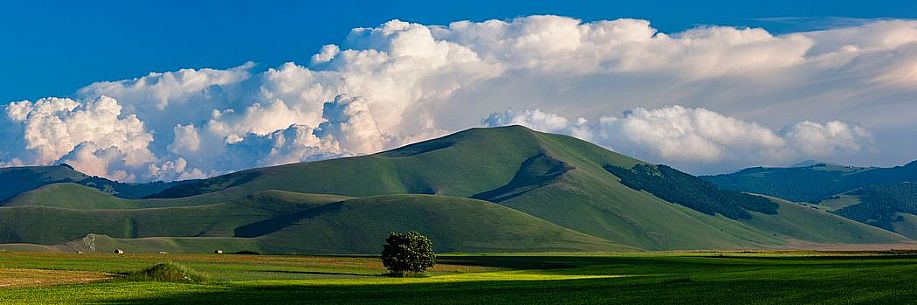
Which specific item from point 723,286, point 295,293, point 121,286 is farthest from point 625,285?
point 121,286

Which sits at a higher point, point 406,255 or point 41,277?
point 406,255

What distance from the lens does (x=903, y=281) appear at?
80312mm

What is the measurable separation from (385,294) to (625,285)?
82.3 feet

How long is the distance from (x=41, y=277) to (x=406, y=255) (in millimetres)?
56016

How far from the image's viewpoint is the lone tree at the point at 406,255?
148m

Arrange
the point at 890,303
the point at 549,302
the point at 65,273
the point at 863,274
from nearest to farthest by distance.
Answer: the point at 890,303 → the point at 549,302 → the point at 863,274 → the point at 65,273

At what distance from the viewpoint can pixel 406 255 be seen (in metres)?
148

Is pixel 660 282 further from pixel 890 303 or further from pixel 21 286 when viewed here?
pixel 21 286

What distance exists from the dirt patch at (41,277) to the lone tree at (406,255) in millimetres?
44505

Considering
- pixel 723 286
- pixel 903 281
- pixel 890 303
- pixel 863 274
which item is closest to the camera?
pixel 890 303

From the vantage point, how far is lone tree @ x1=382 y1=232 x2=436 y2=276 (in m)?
148

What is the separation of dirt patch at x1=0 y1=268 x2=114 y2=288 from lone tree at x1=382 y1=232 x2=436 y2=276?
44505 mm

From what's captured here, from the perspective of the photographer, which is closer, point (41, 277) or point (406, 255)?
point (41, 277)

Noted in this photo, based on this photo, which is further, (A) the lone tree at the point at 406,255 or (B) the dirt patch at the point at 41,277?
(A) the lone tree at the point at 406,255
